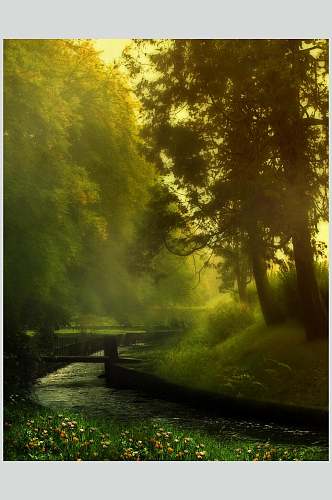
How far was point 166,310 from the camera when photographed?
1213cm

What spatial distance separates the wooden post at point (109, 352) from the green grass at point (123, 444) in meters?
1.95

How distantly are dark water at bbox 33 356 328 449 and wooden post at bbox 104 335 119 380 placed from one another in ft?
1.45

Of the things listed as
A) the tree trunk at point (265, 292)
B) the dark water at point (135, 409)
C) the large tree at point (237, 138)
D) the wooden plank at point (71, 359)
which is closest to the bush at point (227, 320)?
the tree trunk at point (265, 292)

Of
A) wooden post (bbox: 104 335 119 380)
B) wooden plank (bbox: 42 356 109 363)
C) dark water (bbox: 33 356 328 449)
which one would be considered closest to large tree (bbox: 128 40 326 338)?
dark water (bbox: 33 356 328 449)

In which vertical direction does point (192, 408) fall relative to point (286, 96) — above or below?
below

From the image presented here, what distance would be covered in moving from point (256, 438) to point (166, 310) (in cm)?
301

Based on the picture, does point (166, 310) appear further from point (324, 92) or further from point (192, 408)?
point (324, 92)

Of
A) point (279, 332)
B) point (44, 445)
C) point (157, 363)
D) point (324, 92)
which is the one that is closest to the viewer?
point (44, 445)

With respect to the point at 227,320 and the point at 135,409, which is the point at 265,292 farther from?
the point at 135,409

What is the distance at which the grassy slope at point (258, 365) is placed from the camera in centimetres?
1085

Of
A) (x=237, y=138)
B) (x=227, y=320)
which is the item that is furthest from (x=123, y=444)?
(x=237, y=138)

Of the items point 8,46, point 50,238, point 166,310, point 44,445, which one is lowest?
point 44,445

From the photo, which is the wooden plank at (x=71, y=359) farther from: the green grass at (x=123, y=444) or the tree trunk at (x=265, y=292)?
the tree trunk at (x=265, y=292)

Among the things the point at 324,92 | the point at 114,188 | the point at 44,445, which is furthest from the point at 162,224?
the point at 44,445
